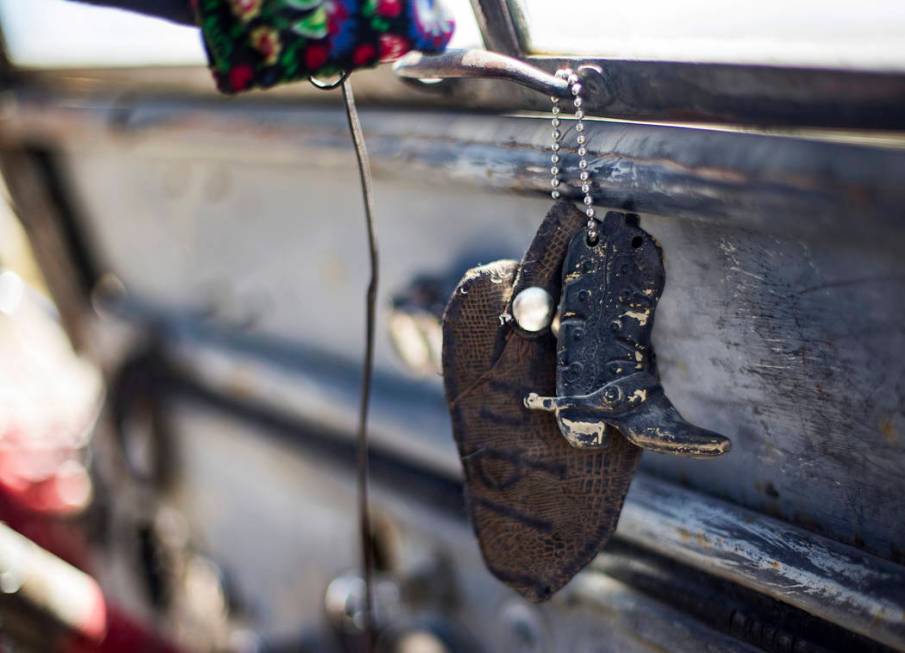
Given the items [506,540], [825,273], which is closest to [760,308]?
[825,273]

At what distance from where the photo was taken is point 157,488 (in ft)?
6.17

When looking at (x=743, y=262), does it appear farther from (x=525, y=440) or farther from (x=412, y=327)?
(x=412, y=327)

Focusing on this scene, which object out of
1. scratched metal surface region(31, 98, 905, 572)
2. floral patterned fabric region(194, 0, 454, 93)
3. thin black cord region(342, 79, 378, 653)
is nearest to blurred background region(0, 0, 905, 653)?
scratched metal surface region(31, 98, 905, 572)

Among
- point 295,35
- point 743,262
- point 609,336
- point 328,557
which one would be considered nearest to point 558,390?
point 609,336

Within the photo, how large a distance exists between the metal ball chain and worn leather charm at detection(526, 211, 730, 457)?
2 centimetres

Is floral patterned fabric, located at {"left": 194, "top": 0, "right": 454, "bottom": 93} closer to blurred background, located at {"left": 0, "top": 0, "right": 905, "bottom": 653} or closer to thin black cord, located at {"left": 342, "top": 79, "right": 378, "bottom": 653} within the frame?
thin black cord, located at {"left": 342, "top": 79, "right": 378, "bottom": 653}

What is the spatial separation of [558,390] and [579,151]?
0.23 metres

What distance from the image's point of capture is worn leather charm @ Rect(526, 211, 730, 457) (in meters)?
0.73

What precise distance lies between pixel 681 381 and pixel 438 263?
40 centimetres

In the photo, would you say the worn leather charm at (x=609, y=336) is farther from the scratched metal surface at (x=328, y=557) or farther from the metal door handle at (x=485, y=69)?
the scratched metal surface at (x=328, y=557)

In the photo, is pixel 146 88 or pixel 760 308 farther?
pixel 146 88

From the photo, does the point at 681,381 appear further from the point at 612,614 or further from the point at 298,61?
the point at 298,61

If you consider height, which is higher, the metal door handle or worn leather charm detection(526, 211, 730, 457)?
the metal door handle

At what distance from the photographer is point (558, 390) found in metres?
0.77
